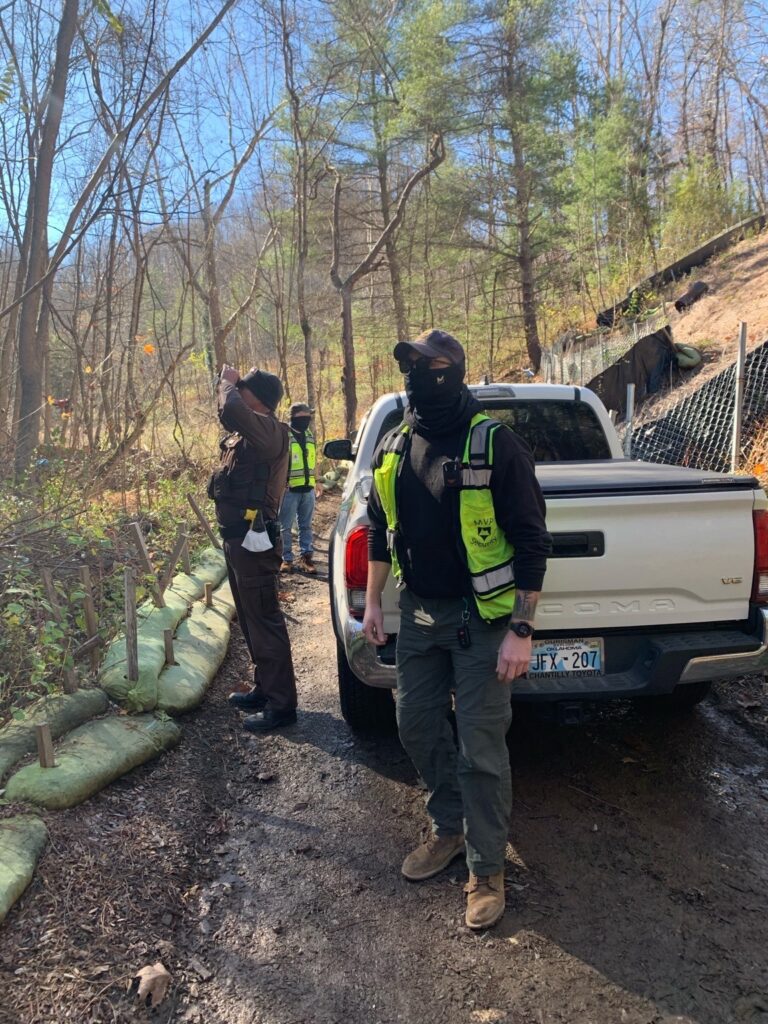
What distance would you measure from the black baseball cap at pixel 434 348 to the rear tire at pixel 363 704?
1.80m

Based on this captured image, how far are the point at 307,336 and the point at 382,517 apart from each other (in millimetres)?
13638

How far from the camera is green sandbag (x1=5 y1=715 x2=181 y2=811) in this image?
2893 mm

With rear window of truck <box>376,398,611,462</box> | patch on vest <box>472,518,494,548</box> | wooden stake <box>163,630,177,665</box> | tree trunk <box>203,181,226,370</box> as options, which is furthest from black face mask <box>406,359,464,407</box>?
tree trunk <box>203,181,226,370</box>

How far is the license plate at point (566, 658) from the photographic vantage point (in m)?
3.10

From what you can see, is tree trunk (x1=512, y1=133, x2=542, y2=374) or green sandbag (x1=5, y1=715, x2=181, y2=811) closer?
green sandbag (x1=5, y1=715, x2=181, y2=811)

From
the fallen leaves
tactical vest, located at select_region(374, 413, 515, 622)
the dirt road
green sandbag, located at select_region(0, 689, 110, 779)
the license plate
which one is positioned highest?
tactical vest, located at select_region(374, 413, 515, 622)

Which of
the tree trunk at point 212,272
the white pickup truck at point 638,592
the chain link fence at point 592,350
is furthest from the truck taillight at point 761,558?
the chain link fence at point 592,350

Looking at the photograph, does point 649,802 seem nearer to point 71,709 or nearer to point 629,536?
point 629,536

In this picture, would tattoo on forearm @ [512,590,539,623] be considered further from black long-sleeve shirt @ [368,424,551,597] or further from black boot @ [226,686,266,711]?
black boot @ [226,686,266,711]

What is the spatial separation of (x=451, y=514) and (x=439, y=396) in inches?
17.1

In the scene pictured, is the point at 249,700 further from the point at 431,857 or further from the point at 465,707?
the point at 465,707

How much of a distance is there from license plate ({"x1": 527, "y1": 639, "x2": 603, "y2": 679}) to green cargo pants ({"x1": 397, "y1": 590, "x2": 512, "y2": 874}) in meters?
0.52

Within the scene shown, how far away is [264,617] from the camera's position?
414 cm

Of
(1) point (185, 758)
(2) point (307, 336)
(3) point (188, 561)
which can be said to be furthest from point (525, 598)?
(2) point (307, 336)
